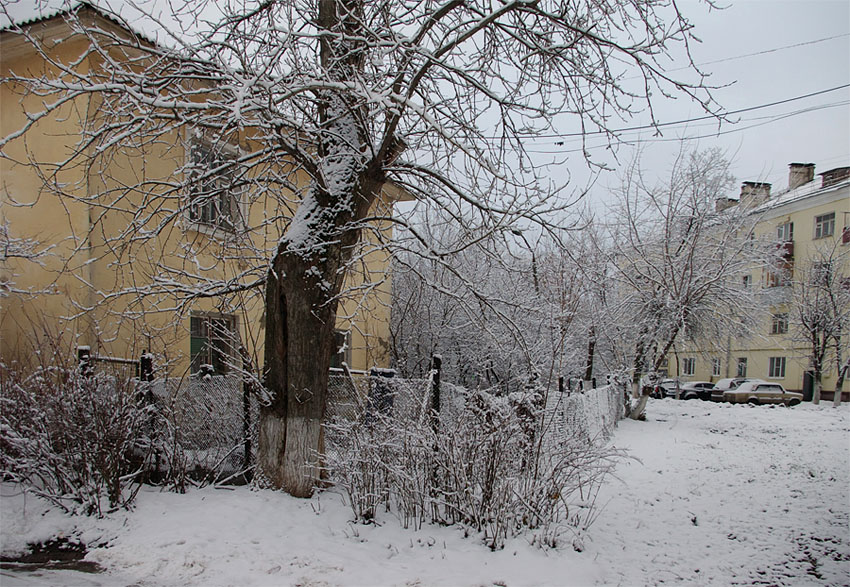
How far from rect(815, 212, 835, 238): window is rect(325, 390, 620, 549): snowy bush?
→ 112ft

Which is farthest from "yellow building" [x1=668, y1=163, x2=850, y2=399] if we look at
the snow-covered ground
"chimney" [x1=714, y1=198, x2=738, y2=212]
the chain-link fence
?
the chain-link fence

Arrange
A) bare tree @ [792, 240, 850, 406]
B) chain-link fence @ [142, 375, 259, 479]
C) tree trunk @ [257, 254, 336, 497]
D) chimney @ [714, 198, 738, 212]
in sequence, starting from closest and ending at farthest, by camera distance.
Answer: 1. tree trunk @ [257, 254, 336, 497]
2. chain-link fence @ [142, 375, 259, 479]
3. chimney @ [714, 198, 738, 212]
4. bare tree @ [792, 240, 850, 406]

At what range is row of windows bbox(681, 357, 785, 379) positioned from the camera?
34.6 m

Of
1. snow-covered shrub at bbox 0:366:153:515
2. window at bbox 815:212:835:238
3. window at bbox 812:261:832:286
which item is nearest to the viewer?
snow-covered shrub at bbox 0:366:153:515

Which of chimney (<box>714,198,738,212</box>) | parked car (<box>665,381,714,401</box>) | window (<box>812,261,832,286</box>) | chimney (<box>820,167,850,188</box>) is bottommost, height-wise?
parked car (<box>665,381,714,401</box>)

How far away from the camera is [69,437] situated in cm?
542

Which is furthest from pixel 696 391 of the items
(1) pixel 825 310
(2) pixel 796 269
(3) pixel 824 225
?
(3) pixel 824 225

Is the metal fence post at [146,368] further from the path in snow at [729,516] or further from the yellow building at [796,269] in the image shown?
the yellow building at [796,269]

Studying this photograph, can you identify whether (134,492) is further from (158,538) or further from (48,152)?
(48,152)

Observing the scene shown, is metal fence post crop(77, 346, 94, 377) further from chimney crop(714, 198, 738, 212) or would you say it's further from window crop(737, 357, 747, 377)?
window crop(737, 357, 747, 377)

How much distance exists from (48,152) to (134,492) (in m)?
6.50

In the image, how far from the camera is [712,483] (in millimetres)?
7980

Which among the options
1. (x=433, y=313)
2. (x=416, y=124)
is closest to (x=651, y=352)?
(x=433, y=313)

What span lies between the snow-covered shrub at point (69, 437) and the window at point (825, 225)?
36946 millimetres
